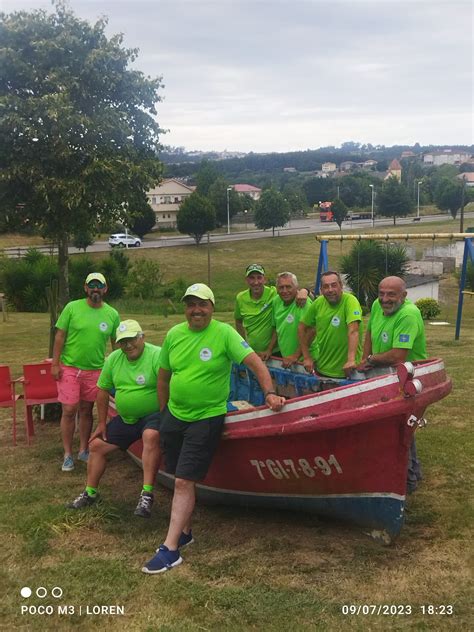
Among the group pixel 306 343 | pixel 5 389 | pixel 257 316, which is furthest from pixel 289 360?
pixel 5 389

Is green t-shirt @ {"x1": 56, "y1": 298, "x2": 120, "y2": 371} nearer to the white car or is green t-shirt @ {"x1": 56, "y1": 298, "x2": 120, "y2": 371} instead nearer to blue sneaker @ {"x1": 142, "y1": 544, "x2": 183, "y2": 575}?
blue sneaker @ {"x1": 142, "y1": 544, "x2": 183, "y2": 575}

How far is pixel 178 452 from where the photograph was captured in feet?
15.3

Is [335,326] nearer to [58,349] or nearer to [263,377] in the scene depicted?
[263,377]

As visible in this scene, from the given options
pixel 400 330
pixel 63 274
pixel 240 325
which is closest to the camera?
pixel 400 330

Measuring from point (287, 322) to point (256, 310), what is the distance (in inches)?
15.9

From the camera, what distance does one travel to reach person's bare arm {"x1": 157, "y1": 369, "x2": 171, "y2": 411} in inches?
184

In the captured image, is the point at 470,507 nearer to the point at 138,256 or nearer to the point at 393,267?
the point at 393,267

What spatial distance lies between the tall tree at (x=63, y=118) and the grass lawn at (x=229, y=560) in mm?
5043

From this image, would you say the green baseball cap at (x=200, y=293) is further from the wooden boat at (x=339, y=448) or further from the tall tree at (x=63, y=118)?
the tall tree at (x=63, y=118)

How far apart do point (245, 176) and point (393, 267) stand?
125 metres

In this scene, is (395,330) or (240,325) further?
(240,325)

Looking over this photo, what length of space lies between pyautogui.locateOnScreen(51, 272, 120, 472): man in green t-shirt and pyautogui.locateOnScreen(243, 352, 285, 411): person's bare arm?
6.91ft

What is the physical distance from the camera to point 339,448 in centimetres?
434

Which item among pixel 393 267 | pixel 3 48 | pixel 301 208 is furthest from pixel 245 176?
pixel 3 48
